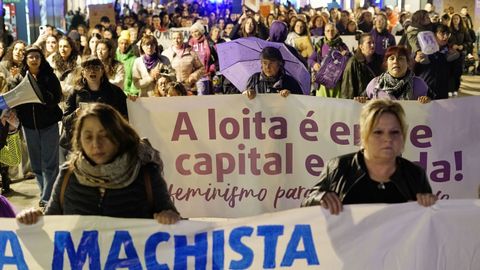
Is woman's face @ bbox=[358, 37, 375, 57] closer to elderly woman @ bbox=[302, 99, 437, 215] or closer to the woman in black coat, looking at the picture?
the woman in black coat

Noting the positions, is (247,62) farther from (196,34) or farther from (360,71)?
(196,34)

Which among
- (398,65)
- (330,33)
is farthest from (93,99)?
(330,33)

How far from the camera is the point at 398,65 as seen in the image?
643cm

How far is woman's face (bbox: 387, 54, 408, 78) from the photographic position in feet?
21.1

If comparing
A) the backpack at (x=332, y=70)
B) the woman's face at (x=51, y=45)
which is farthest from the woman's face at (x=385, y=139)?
the woman's face at (x=51, y=45)

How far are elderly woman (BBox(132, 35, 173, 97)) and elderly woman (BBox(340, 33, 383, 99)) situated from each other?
2142 millimetres

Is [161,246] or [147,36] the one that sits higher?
[147,36]

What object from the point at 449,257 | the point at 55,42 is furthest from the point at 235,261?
the point at 55,42

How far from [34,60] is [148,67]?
213 centimetres

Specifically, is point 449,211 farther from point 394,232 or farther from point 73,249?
point 73,249

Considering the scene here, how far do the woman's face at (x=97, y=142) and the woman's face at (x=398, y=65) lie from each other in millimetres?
3479

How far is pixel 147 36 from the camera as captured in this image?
9.35 m

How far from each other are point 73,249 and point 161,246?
0.45 meters

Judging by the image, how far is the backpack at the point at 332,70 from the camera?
8.73 metres
